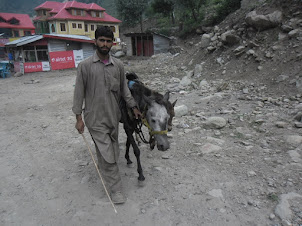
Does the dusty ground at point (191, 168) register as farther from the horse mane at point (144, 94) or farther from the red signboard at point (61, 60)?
Answer: the red signboard at point (61, 60)

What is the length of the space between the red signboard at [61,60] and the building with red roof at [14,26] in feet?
81.4

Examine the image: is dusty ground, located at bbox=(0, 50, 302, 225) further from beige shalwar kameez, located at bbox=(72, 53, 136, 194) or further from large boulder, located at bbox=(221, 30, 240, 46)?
large boulder, located at bbox=(221, 30, 240, 46)

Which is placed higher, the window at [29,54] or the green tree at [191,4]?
the green tree at [191,4]

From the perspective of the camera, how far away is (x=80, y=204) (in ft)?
10.7

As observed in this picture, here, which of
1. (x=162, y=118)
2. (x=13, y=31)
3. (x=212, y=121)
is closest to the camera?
(x=162, y=118)

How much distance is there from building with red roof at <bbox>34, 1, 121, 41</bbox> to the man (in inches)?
1495

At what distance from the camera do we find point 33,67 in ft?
70.0

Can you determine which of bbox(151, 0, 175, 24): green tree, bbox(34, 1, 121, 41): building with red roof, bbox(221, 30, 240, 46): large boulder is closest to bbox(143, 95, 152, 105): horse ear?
bbox(221, 30, 240, 46): large boulder

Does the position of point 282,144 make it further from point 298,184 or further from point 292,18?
point 292,18

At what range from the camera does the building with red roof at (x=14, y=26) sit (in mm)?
39875

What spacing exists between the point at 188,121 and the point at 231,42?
641 centimetres

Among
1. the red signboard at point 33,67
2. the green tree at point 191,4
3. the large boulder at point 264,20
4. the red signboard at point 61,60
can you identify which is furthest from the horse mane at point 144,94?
the green tree at point 191,4

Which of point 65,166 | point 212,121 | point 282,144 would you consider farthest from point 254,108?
point 65,166

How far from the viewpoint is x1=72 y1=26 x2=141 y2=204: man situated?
117 inches
